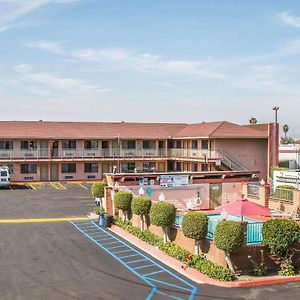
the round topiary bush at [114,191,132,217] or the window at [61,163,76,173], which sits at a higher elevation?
the window at [61,163,76,173]

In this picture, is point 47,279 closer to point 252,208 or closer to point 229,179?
point 252,208

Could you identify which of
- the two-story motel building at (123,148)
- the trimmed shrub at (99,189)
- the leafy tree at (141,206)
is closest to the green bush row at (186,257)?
the leafy tree at (141,206)

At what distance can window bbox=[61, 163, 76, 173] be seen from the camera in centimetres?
5791

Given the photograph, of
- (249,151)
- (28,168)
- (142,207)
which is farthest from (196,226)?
(28,168)

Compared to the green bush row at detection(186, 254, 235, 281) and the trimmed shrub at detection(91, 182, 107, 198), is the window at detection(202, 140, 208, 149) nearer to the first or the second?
the trimmed shrub at detection(91, 182, 107, 198)

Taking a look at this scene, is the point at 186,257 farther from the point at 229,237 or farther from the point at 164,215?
the point at 229,237

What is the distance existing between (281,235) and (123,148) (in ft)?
137

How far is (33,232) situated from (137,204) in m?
6.56

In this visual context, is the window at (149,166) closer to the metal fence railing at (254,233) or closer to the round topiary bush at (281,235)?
the metal fence railing at (254,233)

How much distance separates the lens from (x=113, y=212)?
31.2 meters

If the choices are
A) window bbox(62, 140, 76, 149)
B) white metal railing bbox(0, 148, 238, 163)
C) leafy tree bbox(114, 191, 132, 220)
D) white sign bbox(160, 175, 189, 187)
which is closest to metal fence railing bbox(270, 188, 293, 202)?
white sign bbox(160, 175, 189, 187)

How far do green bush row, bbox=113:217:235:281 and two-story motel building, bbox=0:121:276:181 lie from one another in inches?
1029

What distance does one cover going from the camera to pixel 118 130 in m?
61.1

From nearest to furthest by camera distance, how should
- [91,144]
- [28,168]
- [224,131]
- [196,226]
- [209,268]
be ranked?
[209,268], [196,226], [224,131], [28,168], [91,144]
